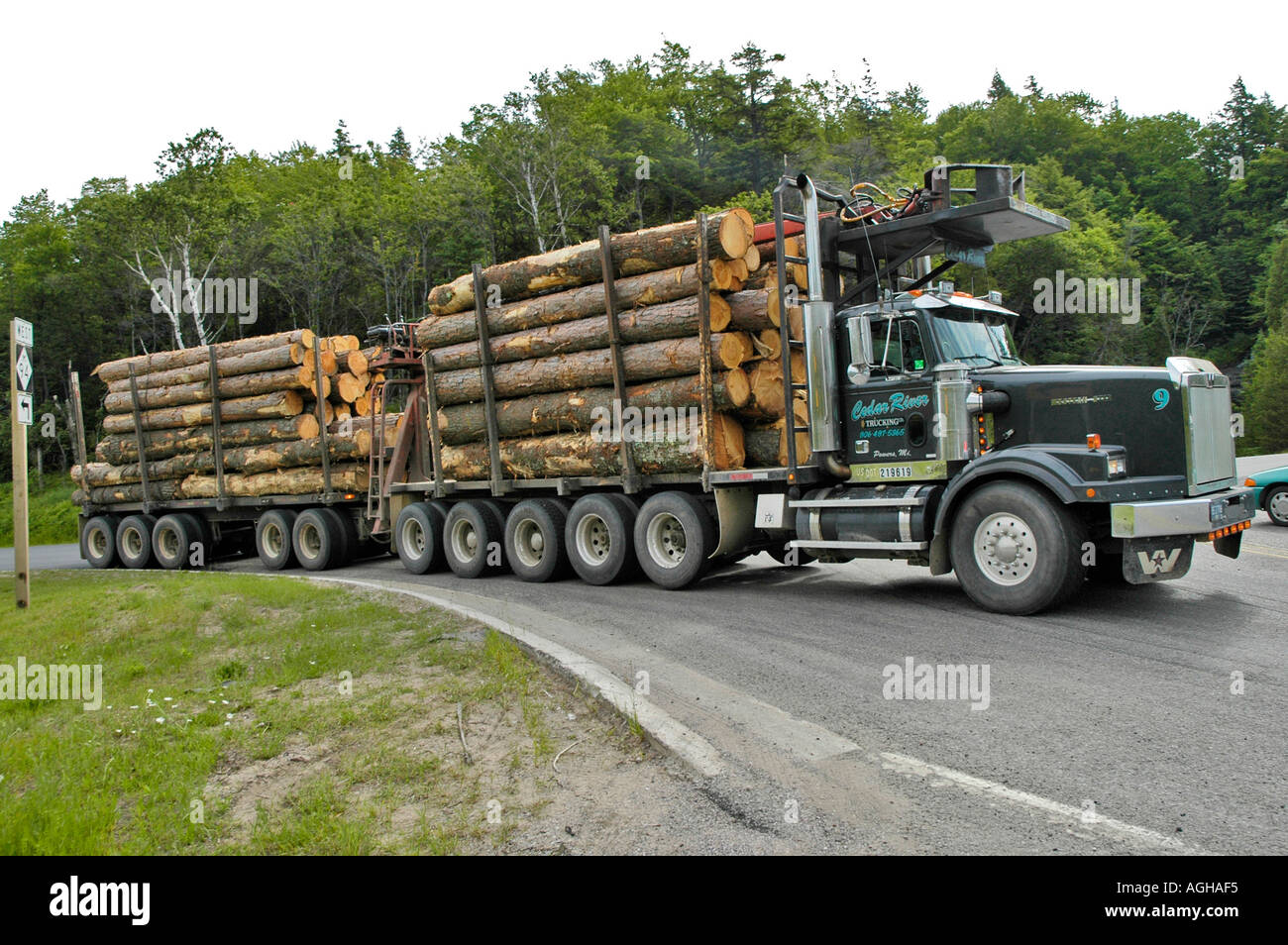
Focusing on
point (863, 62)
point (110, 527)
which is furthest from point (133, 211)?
point (863, 62)

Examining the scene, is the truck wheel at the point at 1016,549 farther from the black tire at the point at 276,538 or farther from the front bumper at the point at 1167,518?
the black tire at the point at 276,538

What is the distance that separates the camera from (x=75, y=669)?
290 inches

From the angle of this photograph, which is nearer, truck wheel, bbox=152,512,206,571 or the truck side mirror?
the truck side mirror

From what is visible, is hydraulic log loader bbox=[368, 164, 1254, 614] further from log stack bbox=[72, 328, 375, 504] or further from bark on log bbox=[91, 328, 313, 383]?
bark on log bbox=[91, 328, 313, 383]

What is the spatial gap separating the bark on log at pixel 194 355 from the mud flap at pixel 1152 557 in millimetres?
14051

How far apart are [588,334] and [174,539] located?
462 inches

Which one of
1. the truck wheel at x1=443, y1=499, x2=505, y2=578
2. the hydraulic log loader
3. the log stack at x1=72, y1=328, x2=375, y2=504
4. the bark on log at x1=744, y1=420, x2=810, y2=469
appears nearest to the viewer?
the hydraulic log loader

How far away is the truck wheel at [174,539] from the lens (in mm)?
17922

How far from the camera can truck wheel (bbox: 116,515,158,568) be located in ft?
61.8

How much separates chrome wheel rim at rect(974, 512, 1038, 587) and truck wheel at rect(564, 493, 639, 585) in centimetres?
444

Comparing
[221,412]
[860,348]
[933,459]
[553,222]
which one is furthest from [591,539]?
[553,222]

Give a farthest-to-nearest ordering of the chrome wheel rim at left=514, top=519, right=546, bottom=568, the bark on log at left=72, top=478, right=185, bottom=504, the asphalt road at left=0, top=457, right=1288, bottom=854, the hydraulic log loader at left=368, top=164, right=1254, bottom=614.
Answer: the bark on log at left=72, top=478, right=185, bottom=504, the chrome wheel rim at left=514, top=519, right=546, bottom=568, the hydraulic log loader at left=368, top=164, right=1254, bottom=614, the asphalt road at left=0, top=457, right=1288, bottom=854

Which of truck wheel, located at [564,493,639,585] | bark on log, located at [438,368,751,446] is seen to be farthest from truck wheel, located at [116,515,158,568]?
truck wheel, located at [564,493,639,585]

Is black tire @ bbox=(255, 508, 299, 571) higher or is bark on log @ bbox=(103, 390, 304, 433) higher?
bark on log @ bbox=(103, 390, 304, 433)
